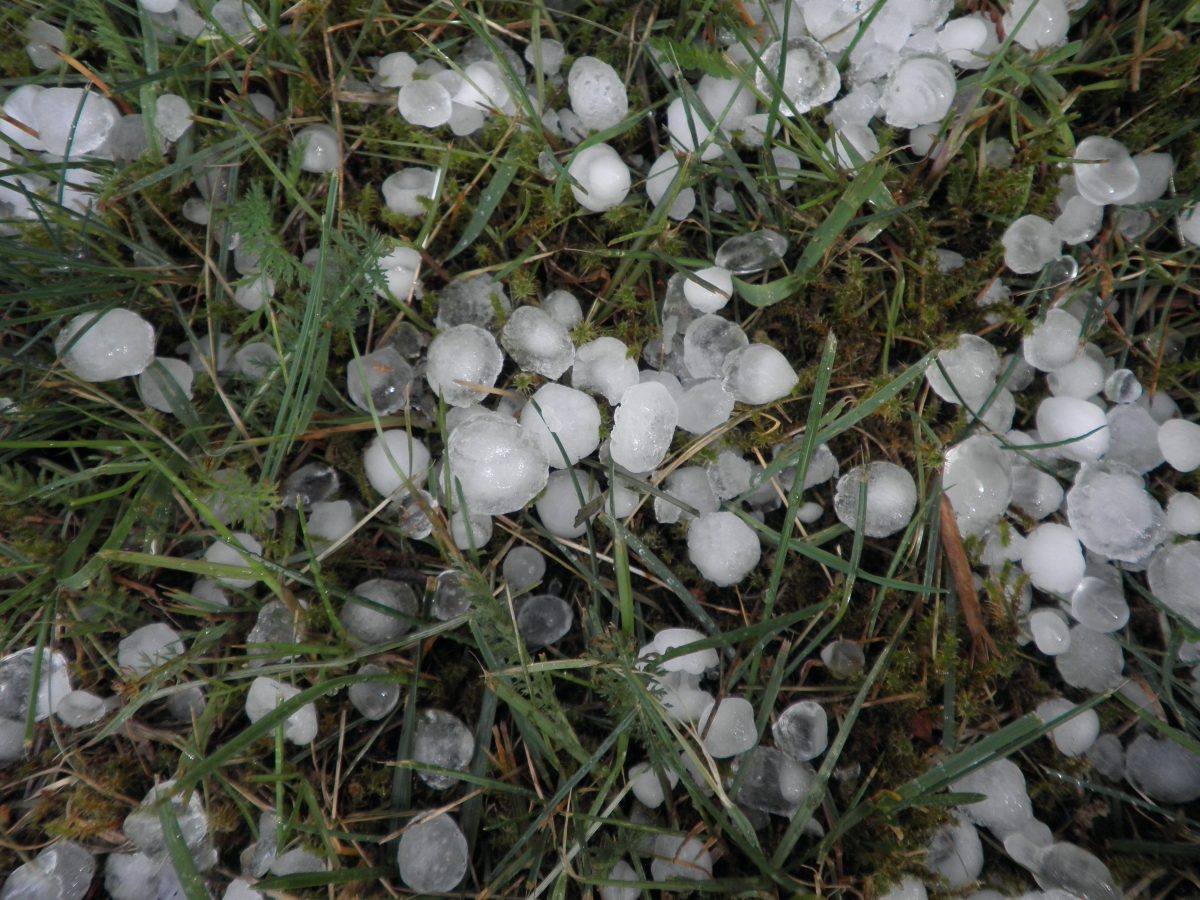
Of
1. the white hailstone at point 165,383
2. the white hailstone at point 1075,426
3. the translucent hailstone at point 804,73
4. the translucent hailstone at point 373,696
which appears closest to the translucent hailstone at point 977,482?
the white hailstone at point 1075,426

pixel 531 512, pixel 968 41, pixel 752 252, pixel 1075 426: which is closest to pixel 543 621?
pixel 531 512

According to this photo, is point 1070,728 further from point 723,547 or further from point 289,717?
point 289,717

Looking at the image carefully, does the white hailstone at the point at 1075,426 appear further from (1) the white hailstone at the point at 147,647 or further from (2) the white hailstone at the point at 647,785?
(1) the white hailstone at the point at 147,647

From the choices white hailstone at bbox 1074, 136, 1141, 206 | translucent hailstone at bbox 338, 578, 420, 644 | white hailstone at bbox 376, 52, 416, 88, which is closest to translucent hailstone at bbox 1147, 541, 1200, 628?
white hailstone at bbox 1074, 136, 1141, 206

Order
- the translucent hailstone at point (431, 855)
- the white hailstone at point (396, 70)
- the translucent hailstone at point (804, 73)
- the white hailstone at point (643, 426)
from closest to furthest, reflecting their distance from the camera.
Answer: the translucent hailstone at point (431, 855) < the white hailstone at point (643, 426) < the translucent hailstone at point (804, 73) < the white hailstone at point (396, 70)

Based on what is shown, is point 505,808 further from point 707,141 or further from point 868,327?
point 707,141

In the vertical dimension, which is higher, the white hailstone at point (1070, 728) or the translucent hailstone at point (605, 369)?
the translucent hailstone at point (605, 369)
